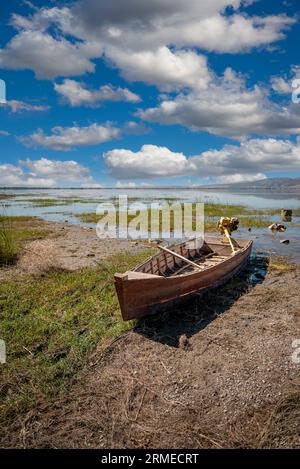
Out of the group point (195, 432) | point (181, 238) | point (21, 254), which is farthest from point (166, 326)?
point (181, 238)

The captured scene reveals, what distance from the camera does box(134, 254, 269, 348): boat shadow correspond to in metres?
9.34

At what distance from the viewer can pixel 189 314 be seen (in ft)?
35.0

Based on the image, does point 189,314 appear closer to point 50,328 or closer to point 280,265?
point 50,328

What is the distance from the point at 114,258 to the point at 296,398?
486 inches

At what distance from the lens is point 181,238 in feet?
81.9

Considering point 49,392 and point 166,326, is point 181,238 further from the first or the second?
point 49,392

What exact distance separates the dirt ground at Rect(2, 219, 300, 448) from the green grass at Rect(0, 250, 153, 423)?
421 millimetres

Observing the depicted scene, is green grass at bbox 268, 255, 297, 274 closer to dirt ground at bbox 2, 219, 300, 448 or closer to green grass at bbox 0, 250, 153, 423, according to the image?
dirt ground at bbox 2, 219, 300, 448

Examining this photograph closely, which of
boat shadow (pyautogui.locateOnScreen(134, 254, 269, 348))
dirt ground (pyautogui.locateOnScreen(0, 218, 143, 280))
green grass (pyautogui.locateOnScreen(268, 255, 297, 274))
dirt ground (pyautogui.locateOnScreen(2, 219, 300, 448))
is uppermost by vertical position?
dirt ground (pyautogui.locateOnScreen(0, 218, 143, 280))

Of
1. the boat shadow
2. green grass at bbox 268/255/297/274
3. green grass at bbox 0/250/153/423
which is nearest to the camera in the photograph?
green grass at bbox 0/250/153/423

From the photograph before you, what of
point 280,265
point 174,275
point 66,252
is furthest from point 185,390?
point 66,252

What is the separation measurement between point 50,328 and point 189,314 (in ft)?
14.0

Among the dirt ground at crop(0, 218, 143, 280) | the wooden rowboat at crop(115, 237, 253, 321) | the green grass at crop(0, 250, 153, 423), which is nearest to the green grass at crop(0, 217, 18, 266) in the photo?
the dirt ground at crop(0, 218, 143, 280)

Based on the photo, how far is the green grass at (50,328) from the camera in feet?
22.9
